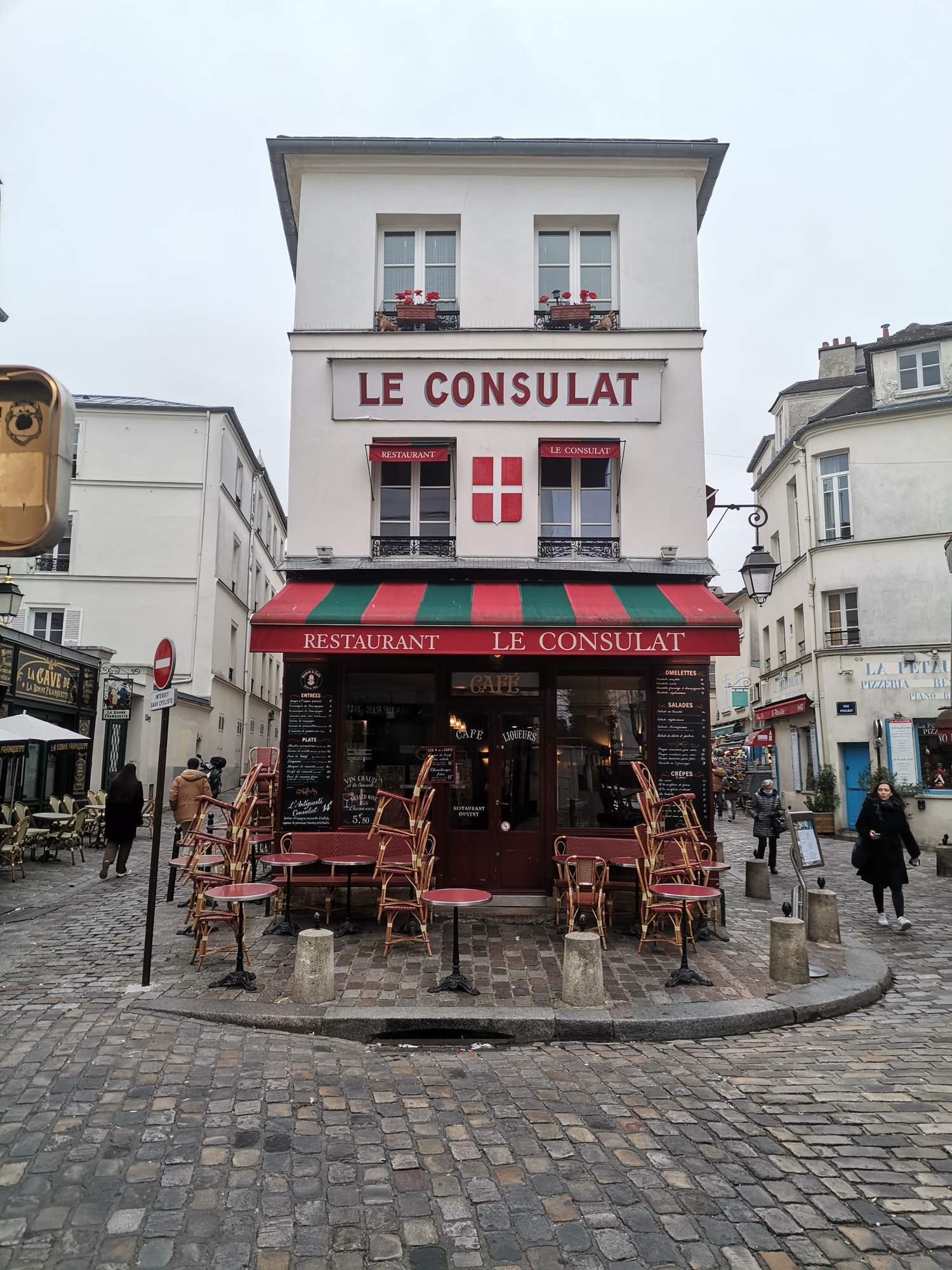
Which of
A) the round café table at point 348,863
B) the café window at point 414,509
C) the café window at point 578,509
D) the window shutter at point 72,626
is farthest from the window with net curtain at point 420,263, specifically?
the window shutter at point 72,626

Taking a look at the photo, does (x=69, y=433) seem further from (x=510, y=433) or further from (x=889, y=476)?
(x=889, y=476)

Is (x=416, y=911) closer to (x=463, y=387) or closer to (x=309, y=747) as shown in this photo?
(x=309, y=747)

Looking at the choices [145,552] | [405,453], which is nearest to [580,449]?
[405,453]

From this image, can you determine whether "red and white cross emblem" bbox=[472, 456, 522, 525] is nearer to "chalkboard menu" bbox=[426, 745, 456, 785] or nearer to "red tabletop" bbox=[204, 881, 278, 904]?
"chalkboard menu" bbox=[426, 745, 456, 785]

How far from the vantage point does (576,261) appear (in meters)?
11.5

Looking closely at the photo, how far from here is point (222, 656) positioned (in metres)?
27.7

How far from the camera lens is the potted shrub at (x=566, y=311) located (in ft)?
36.8

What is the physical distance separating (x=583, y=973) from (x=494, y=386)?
7458 mm

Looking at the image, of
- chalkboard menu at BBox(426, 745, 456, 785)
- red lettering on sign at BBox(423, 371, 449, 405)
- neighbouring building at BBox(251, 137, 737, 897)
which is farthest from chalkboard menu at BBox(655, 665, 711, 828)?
red lettering on sign at BBox(423, 371, 449, 405)

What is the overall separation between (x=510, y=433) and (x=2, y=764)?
Result: 11543 mm

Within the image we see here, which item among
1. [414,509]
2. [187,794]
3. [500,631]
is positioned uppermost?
[414,509]

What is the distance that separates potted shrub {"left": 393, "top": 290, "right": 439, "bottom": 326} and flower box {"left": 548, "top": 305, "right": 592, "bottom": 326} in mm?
1598

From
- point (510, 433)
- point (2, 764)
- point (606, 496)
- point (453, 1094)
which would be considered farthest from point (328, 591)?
point (2, 764)

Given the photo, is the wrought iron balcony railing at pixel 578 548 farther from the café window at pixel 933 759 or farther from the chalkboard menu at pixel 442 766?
the café window at pixel 933 759
